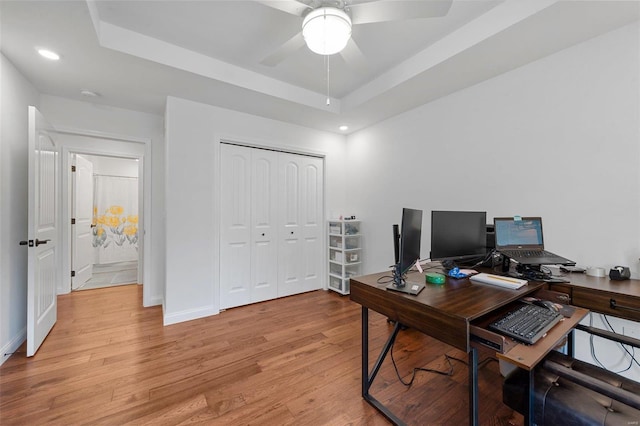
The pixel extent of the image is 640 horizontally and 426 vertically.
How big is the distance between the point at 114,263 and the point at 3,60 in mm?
4831

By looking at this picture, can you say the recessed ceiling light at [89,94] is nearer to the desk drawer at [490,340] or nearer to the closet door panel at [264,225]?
the closet door panel at [264,225]

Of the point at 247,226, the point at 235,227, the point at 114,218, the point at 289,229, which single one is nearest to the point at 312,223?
the point at 289,229

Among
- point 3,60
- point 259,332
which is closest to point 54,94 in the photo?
point 3,60

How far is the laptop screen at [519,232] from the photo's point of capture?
1.94 meters

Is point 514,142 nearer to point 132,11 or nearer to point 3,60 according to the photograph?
point 132,11

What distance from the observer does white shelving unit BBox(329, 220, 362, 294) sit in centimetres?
375

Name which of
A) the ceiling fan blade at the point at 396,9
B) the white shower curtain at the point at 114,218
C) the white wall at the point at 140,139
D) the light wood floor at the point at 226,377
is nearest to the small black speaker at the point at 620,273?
the light wood floor at the point at 226,377

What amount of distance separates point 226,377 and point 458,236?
205cm

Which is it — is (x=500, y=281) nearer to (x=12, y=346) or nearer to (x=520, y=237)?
(x=520, y=237)

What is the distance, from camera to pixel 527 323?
1.19 meters

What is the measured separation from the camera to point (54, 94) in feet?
9.51

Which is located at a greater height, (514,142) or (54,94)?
(54,94)

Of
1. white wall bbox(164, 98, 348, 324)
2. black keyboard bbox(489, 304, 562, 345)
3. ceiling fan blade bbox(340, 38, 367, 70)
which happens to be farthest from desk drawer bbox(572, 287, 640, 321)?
white wall bbox(164, 98, 348, 324)

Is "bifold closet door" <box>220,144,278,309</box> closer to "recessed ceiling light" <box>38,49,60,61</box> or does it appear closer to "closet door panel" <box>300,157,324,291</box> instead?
"closet door panel" <box>300,157,324,291</box>
